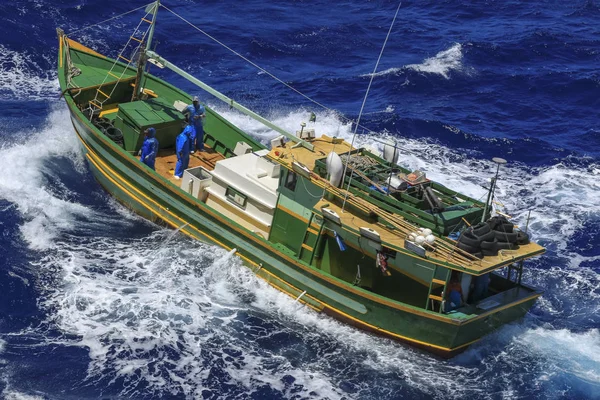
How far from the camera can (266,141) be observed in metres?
36.0

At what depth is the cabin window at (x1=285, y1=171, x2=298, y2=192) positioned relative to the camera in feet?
81.3

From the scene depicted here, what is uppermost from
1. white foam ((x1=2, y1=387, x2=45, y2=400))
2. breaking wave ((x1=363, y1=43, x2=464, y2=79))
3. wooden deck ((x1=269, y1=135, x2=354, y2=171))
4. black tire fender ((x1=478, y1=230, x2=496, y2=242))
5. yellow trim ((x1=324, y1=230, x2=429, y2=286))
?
breaking wave ((x1=363, y1=43, x2=464, y2=79))

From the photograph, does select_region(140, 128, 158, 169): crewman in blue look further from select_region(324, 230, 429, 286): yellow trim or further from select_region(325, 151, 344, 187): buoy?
select_region(324, 230, 429, 286): yellow trim

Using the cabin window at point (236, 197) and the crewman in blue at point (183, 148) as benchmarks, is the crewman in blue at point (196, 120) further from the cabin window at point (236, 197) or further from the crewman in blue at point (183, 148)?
the cabin window at point (236, 197)

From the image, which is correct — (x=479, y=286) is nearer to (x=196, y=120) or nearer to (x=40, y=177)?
(x=196, y=120)

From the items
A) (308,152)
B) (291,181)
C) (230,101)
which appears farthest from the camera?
(230,101)

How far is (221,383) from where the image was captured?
2170 centimetres

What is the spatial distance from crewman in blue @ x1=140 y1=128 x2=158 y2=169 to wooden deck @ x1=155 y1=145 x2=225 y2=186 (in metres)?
0.96

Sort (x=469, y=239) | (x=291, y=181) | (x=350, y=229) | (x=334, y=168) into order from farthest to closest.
Answer: (x=291, y=181)
(x=334, y=168)
(x=350, y=229)
(x=469, y=239)

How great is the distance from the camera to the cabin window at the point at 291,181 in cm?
2478

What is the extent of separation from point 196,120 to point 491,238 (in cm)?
1249

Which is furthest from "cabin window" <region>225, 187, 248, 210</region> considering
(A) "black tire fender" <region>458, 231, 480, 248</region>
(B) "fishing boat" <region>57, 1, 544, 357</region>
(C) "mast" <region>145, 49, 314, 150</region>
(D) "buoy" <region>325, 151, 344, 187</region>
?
(A) "black tire fender" <region>458, 231, 480, 248</region>

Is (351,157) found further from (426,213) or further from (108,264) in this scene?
(108,264)

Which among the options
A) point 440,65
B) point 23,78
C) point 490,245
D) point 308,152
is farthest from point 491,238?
point 23,78
